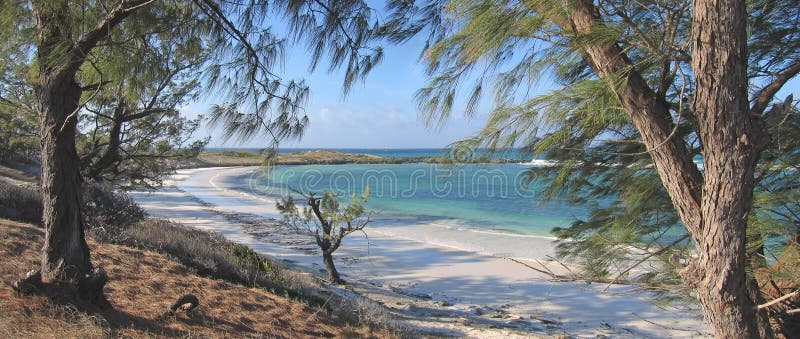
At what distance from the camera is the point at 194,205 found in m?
21.7

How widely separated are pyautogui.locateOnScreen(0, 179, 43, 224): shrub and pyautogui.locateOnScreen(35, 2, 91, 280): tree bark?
420 centimetres

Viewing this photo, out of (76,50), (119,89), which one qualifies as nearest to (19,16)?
(76,50)

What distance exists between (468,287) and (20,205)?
26.5 feet

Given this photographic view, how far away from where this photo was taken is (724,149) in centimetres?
186

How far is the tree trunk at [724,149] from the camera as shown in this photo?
1803 millimetres

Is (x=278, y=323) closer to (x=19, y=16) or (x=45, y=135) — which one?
(x=45, y=135)

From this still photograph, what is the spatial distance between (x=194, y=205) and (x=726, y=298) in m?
22.6

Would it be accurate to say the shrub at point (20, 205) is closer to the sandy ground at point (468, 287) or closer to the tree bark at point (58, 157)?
the tree bark at point (58, 157)

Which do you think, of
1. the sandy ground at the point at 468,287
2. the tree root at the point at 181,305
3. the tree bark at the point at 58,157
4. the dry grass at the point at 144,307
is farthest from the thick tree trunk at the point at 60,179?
the sandy ground at the point at 468,287

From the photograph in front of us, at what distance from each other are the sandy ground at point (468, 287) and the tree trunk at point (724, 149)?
0.63m

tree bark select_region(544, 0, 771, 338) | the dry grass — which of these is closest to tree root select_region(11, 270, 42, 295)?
the dry grass

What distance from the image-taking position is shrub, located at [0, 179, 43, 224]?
6527mm

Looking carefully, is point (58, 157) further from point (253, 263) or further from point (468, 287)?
point (468, 287)

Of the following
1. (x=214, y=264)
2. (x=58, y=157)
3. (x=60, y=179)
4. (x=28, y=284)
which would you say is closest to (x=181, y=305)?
(x=28, y=284)
